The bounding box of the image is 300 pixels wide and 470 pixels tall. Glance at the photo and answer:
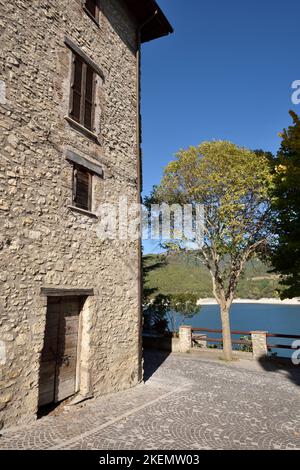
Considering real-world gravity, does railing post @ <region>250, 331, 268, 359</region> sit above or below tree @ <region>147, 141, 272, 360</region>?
below

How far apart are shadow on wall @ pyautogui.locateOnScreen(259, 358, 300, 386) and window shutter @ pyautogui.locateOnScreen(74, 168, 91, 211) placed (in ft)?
29.4

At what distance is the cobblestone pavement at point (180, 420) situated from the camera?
4785 mm

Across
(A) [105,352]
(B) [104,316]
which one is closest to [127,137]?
(B) [104,316]

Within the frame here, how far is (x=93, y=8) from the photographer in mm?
8688

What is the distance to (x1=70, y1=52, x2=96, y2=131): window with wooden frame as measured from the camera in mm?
7438

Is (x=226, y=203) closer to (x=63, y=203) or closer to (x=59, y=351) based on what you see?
(x=63, y=203)

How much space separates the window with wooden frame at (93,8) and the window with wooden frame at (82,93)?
1.76 metres

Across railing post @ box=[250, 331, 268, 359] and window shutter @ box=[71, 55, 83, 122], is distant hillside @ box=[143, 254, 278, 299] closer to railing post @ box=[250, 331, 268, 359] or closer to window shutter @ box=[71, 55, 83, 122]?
railing post @ box=[250, 331, 268, 359]

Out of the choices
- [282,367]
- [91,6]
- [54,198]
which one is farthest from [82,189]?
[282,367]

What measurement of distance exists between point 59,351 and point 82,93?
6526 millimetres

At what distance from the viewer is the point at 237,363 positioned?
12.2 m

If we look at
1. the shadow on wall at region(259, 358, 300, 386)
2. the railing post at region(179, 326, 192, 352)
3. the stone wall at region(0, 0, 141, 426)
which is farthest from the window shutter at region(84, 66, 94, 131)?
the railing post at region(179, 326, 192, 352)

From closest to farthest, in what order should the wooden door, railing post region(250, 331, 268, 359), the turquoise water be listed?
the wooden door, railing post region(250, 331, 268, 359), the turquoise water
